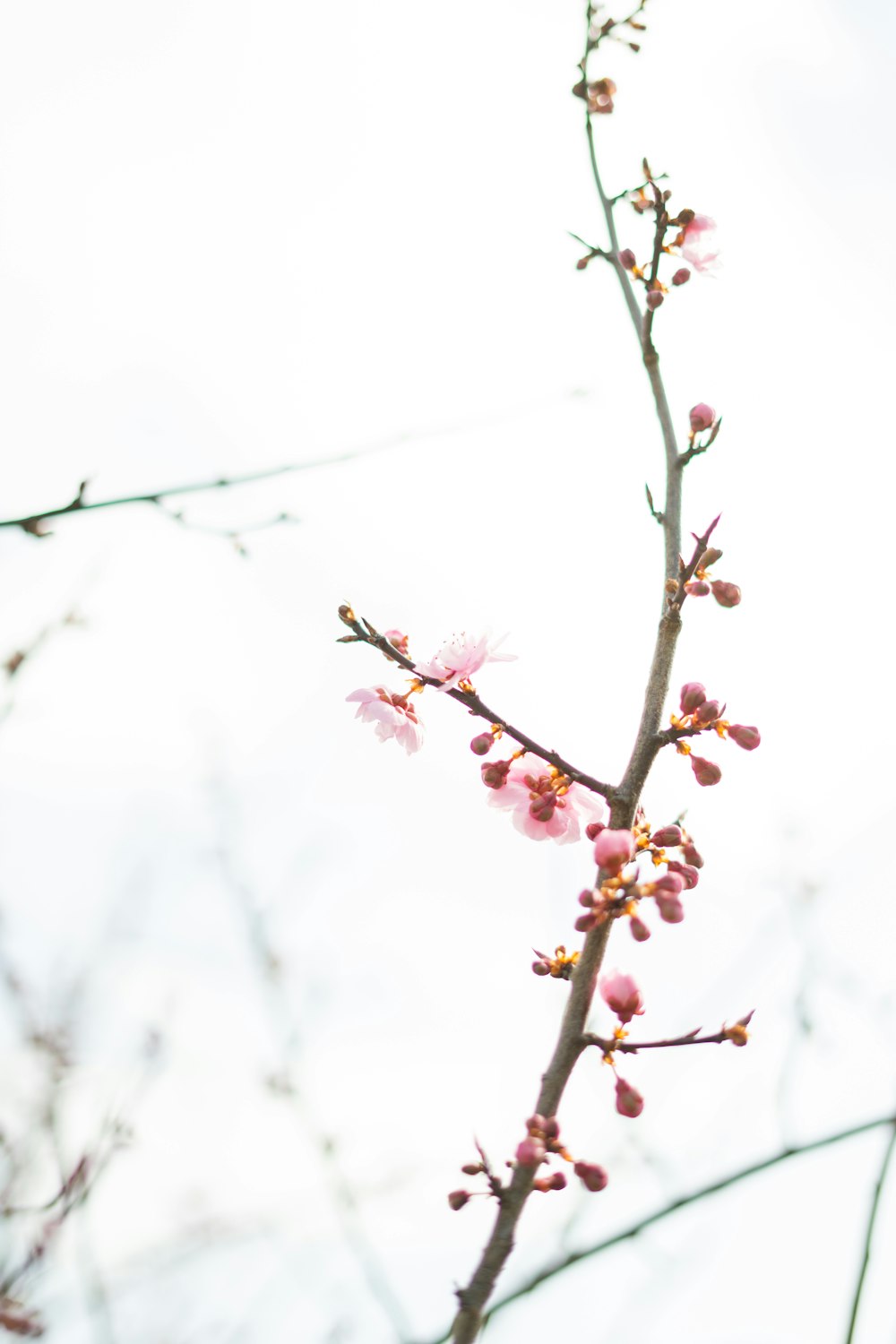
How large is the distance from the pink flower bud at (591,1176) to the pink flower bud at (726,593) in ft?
3.99

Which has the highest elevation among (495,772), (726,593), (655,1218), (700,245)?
(700,245)

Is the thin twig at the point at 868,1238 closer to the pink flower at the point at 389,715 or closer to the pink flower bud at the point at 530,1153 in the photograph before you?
the pink flower bud at the point at 530,1153

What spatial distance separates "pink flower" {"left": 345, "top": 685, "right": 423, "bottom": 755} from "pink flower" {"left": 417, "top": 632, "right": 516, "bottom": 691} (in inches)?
10.6

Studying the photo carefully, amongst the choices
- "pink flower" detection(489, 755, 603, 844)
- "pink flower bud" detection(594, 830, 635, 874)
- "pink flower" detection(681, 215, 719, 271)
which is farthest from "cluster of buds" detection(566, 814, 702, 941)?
"pink flower" detection(681, 215, 719, 271)

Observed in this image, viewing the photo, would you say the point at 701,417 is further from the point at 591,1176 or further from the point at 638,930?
the point at 591,1176

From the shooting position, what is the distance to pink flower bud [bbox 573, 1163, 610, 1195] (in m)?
1.82

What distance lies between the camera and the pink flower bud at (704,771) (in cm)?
223

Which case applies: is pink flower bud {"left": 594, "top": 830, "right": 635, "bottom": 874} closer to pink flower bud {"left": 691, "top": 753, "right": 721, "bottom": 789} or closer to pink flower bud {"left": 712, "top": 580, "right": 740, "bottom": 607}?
pink flower bud {"left": 691, "top": 753, "right": 721, "bottom": 789}

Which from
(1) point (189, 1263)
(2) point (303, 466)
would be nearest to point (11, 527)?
(2) point (303, 466)

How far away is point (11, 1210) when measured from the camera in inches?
115

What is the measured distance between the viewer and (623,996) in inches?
76.2

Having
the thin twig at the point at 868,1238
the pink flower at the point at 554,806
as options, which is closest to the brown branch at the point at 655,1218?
the thin twig at the point at 868,1238

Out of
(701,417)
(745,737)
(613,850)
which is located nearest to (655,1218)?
(613,850)

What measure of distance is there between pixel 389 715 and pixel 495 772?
0.44 meters
